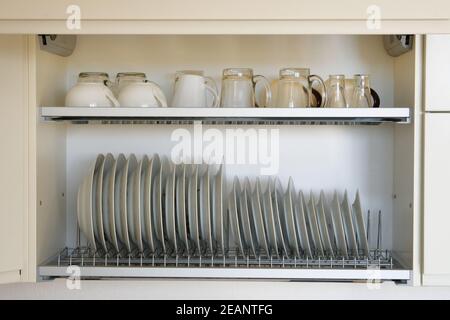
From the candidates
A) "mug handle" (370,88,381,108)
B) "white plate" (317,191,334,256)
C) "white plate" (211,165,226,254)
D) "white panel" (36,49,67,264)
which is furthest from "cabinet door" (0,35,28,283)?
"mug handle" (370,88,381,108)

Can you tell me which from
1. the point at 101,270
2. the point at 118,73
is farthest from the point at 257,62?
the point at 101,270

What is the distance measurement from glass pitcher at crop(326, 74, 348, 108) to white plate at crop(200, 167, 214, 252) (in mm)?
291

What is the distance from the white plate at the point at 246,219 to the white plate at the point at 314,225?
0.12 m

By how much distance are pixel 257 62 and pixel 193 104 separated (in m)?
0.23

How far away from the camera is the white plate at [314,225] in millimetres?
1387

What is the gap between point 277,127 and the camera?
1.52 metres

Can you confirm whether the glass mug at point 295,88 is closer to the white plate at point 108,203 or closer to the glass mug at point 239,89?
the glass mug at point 239,89

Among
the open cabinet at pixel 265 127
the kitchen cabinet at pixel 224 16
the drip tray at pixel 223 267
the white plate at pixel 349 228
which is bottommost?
the drip tray at pixel 223 267

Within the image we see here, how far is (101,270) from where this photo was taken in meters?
1.32

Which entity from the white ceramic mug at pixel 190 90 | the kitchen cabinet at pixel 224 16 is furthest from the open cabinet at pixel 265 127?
the kitchen cabinet at pixel 224 16

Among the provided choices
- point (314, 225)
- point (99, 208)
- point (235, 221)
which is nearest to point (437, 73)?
point (314, 225)

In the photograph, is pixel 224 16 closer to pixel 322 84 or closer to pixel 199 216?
pixel 322 84

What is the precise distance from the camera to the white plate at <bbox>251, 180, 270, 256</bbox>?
1388 mm

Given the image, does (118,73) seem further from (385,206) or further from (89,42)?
(385,206)
